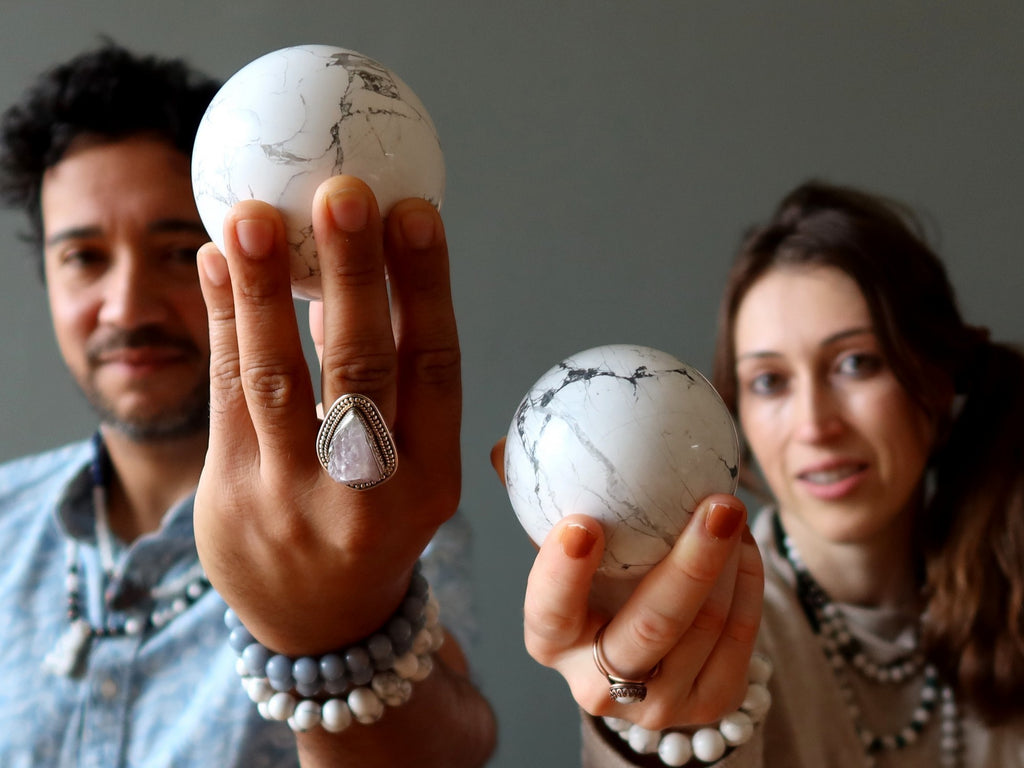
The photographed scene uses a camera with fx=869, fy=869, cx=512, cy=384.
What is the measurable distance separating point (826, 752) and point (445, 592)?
61 cm

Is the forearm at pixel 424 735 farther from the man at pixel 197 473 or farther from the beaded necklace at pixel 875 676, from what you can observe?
the beaded necklace at pixel 875 676

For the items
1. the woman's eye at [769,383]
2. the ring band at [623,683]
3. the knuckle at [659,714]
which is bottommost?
the knuckle at [659,714]

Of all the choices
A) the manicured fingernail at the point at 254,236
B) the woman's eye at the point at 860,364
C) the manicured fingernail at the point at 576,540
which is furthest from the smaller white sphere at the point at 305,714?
the woman's eye at the point at 860,364

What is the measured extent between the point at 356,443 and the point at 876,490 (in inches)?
38.6

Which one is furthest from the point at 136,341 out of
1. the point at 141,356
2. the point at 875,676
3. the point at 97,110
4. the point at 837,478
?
the point at 875,676

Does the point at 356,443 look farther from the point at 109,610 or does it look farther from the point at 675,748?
the point at 109,610

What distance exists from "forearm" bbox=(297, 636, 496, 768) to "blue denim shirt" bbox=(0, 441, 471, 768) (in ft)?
0.84

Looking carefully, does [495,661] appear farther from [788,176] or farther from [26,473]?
[788,176]

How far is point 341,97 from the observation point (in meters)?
0.65

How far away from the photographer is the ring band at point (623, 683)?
70 cm

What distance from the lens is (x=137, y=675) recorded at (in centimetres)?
132

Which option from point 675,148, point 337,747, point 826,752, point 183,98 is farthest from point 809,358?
point 183,98

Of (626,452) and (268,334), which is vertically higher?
(268,334)

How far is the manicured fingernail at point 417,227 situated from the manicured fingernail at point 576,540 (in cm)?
24
